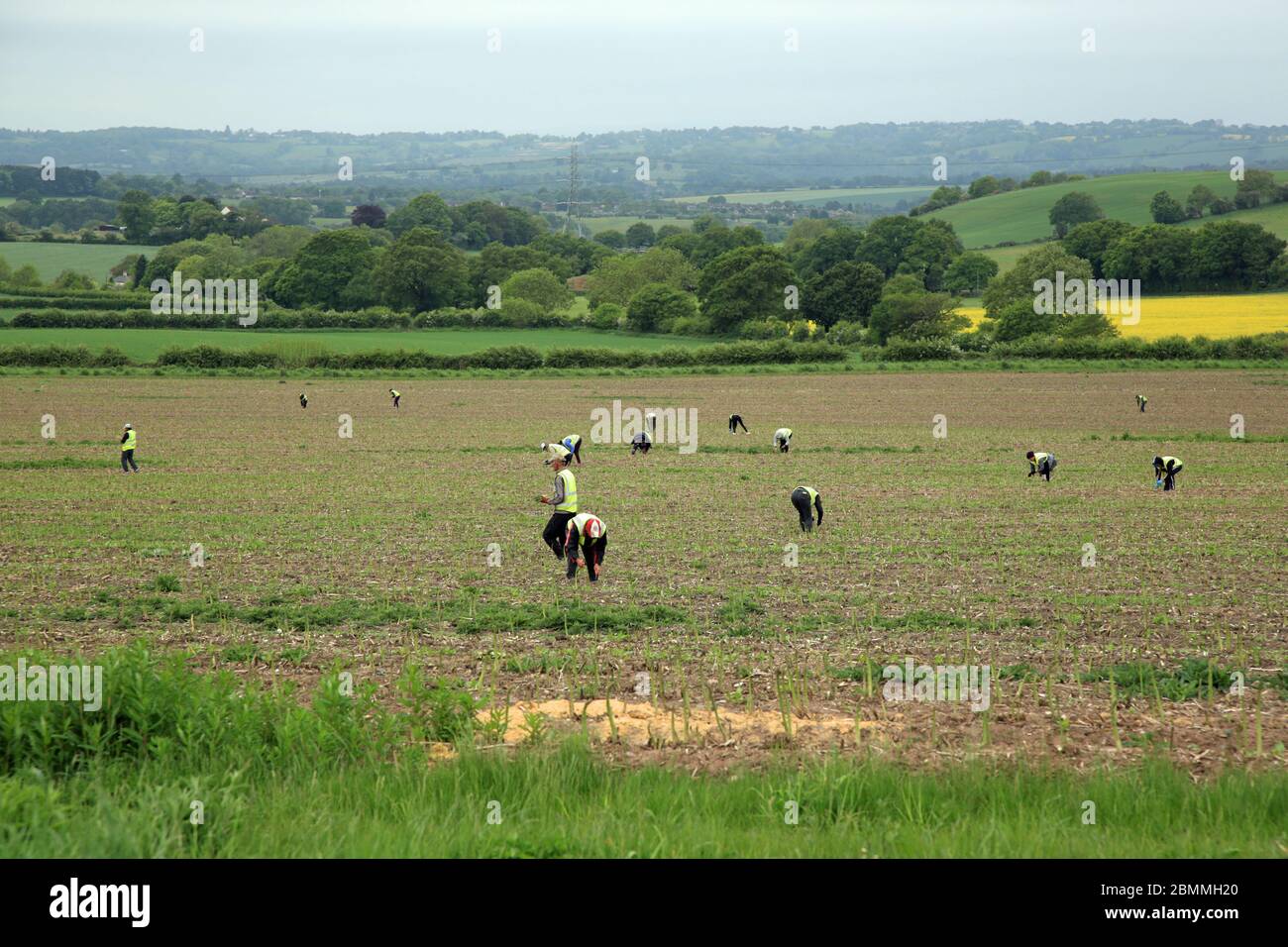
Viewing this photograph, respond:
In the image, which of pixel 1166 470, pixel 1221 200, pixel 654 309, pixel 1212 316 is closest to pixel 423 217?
pixel 654 309

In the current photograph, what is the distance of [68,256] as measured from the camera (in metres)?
144

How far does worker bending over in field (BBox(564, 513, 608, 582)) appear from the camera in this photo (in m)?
16.1

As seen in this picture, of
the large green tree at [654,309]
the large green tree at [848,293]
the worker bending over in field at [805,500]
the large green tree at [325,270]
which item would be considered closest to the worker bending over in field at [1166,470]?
the worker bending over in field at [805,500]

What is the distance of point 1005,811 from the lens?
7715 millimetres

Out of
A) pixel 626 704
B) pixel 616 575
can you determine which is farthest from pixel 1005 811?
pixel 616 575

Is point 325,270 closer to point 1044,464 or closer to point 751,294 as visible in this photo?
point 751,294

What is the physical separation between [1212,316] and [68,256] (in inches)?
5068

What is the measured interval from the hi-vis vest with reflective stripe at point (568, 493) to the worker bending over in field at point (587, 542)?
257 millimetres

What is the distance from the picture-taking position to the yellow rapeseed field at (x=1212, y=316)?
8275 centimetres

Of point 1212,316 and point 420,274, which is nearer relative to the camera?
point 1212,316

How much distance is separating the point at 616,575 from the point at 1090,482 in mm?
16622

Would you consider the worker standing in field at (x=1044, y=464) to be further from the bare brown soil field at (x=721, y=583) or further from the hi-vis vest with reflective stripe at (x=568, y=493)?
the hi-vis vest with reflective stripe at (x=568, y=493)
